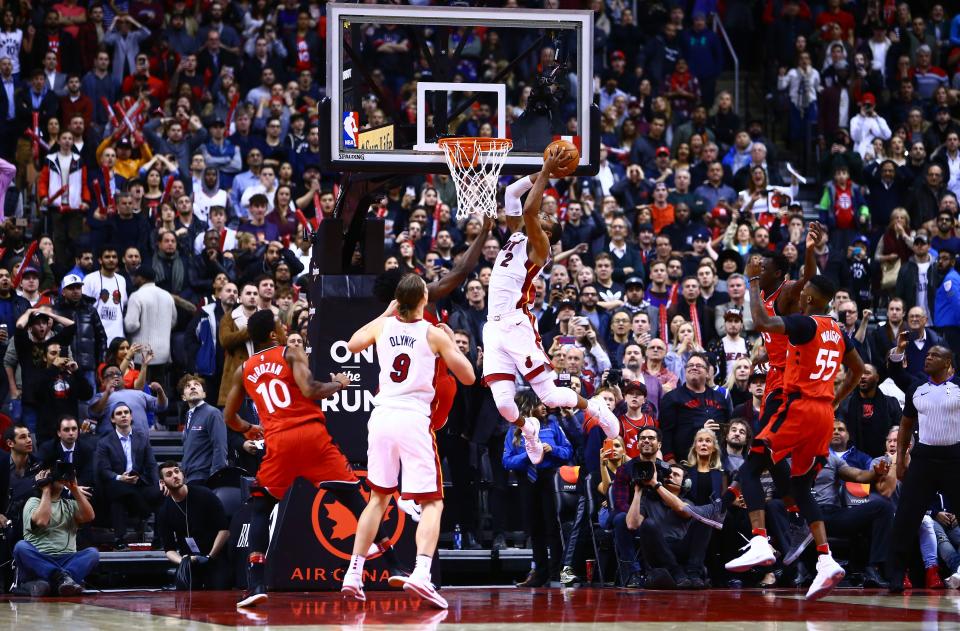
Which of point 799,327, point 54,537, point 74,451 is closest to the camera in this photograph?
point 799,327

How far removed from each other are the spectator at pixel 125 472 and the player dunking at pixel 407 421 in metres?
4.64

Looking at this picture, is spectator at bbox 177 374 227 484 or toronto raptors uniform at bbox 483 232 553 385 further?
spectator at bbox 177 374 227 484

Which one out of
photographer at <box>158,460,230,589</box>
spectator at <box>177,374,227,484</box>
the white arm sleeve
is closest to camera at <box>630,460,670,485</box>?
Result: the white arm sleeve

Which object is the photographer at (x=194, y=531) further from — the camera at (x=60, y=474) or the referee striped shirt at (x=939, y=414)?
the referee striped shirt at (x=939, y=414)

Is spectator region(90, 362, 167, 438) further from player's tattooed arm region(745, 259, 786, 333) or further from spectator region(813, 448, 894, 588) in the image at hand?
player's tattooed arm region(745, 259, 786, 333)

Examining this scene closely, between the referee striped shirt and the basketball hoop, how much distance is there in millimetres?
3842

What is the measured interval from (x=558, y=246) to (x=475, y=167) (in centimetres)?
653

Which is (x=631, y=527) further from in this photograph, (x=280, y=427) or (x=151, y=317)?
(x=151, y=317)

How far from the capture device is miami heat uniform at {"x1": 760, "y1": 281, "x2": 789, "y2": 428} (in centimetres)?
1101

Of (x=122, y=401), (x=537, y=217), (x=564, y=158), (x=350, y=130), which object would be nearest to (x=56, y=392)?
(x=122, y=401)

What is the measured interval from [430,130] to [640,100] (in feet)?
35.0

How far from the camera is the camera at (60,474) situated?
12914mm

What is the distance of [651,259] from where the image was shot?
18.5 m

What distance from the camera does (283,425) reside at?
35.3 ft
